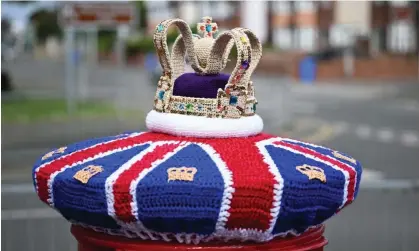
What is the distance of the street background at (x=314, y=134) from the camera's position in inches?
300

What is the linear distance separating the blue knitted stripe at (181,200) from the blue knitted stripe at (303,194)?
0.23 m

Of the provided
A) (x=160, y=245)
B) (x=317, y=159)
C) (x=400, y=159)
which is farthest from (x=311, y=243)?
(x=400, y=159)

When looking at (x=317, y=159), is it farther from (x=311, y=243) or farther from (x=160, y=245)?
(x=160, y=245)

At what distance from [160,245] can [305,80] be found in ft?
153

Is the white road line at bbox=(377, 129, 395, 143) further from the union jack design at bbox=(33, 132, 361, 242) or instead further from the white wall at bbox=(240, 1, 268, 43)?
the white wall at bbox=(240, 1, 268, 43)

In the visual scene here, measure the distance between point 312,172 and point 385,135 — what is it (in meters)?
18.9

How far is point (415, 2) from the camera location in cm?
4847

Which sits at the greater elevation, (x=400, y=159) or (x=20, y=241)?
(x=20, y=241)

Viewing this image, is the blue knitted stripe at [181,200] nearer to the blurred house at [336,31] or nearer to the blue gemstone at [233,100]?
the blue gemstone at [233,100]

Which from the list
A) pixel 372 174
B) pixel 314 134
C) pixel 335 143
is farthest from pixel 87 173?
pixel 314 134

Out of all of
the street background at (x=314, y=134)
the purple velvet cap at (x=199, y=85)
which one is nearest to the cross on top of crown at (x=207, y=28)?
the purple velvet cap at (x=199, y=85)

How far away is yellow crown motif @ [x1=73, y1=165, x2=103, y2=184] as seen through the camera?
334 cm

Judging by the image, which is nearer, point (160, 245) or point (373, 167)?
point (160, 245)

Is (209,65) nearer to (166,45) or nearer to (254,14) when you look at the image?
(166,45)
